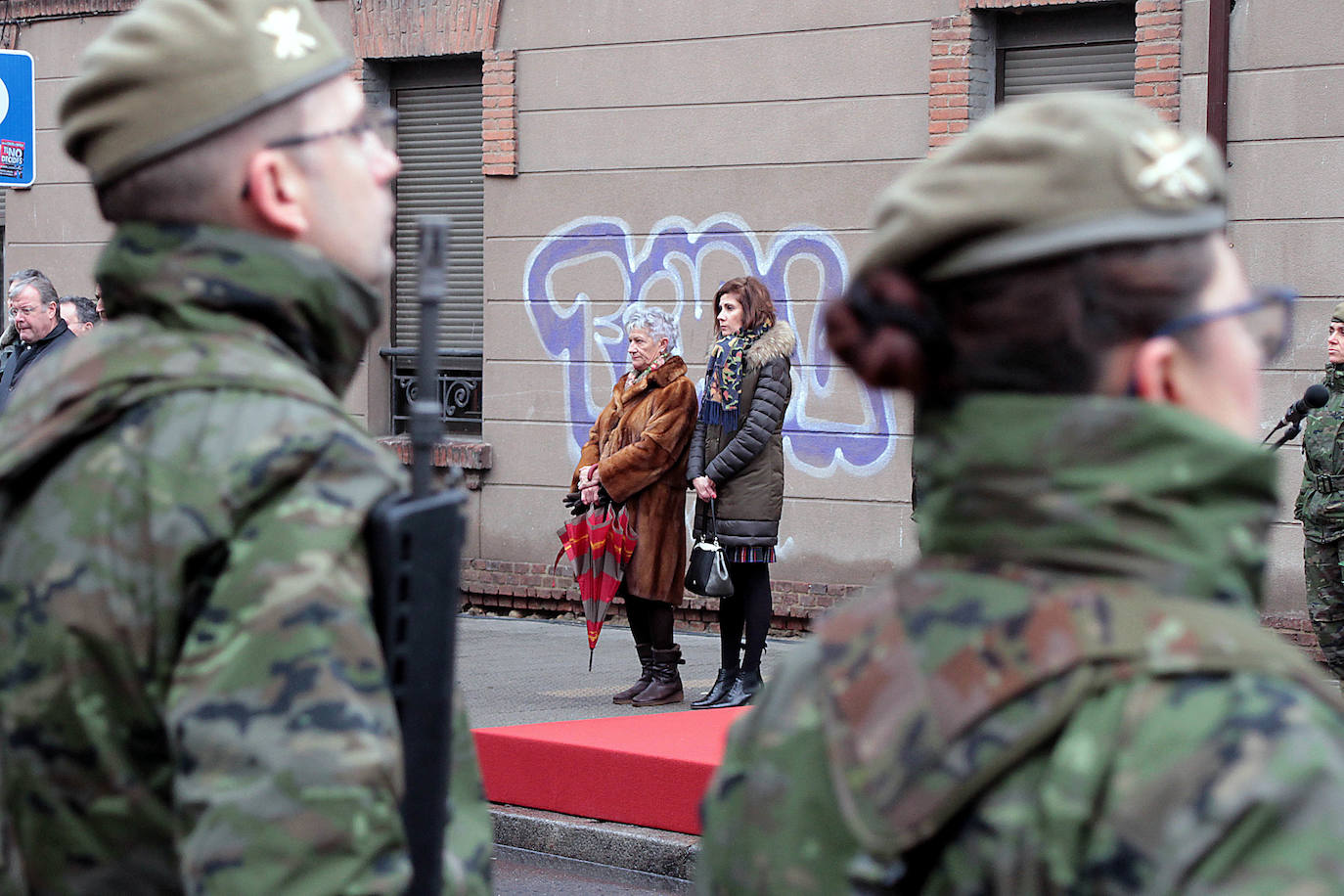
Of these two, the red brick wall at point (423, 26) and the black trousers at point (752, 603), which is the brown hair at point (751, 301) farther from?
the red brick wall at point (423, 26)

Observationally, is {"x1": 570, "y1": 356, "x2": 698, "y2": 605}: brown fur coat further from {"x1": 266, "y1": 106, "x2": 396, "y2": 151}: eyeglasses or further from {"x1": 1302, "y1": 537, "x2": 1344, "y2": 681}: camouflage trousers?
{"x1": 266, "y1": 106, "x2": 396, "y2": 151}: eyeglasses

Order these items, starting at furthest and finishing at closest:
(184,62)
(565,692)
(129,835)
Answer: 1. (565,692)
2. (184,62)
3. (129,835)

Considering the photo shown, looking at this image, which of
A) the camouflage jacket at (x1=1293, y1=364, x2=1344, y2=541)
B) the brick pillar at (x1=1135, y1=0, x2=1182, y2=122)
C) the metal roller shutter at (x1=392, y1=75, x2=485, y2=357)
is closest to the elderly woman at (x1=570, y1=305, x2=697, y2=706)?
the camouflage jacket at (x1=1293, y1=364, x2=1344, y2=541)

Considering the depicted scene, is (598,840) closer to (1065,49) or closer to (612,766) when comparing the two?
(612,766)

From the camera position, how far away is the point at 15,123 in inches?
349

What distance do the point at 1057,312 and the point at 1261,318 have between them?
0.19 m

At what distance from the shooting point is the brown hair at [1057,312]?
1252 mm

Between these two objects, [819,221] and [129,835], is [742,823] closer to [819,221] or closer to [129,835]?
[129,835]

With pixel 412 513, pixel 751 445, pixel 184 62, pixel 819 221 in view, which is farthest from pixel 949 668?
pixel 819 221

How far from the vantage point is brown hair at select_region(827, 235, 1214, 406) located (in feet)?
4.11

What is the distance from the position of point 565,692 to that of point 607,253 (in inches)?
148

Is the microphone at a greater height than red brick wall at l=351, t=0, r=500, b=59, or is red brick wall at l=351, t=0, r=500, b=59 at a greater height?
red brick wall at l=351, t=0, r=500, b=59

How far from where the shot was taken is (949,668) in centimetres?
125

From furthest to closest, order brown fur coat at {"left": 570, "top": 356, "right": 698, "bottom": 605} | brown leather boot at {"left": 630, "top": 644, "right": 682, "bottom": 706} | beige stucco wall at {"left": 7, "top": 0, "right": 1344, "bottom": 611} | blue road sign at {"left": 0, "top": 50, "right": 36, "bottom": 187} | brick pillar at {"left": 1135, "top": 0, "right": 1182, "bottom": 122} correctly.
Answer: brick pillar at {"left": 1135, "top": 0, "right": 1182, "bottom": 122}
beige stucco wall at {"left": 7, "top": 0, "right": 1344, "bottom": 611}
blue road sign at {"left": 0, "top": 50, "right": 36, "bottom": 187}
brown leather boot at {"left": 630, "top": 644, "right": 682, "bottom": 706}
brown fur coat at {"left": 570, "top": 356, "right": 698, "bottom": 605}
